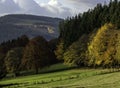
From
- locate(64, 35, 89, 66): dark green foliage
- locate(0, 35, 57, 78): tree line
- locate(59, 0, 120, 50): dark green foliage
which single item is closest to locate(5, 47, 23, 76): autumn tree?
locate(0, 35, 57, 78): tree line

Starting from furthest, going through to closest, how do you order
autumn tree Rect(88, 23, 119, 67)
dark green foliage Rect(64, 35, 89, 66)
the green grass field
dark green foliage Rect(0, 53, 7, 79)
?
dark green foliage Rect(0, 53, 7, 79) < dark green foliage Rect(64, 35, 89, 66) < autumn tree Rect(88, 23, 119, 67) < the green grass field

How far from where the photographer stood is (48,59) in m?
150

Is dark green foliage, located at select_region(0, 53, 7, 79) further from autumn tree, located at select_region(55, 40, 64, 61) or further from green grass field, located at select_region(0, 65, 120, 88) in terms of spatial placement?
green grass field, located at select_region(0, 65, 120, 88)

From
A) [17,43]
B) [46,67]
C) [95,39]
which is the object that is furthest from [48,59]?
[17,43]

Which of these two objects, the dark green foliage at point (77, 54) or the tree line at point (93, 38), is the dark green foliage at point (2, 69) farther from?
the dark green foliage at point (77, 54)

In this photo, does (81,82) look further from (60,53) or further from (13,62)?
(60,53)

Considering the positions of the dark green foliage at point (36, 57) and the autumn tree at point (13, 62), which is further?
the autumn tree at point (13, 62)

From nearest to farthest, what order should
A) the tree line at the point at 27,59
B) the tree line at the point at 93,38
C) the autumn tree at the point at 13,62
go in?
the tree line at the point at 93,38, the tree line at the point at 27,59, the autumn tree at the point at 13,62

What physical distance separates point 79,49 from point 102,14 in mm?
25029

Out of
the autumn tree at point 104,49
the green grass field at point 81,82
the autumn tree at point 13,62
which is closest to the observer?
the green grass field at point 81,82

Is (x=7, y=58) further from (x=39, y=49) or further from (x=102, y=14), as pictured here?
Result: (x=102, y=14)

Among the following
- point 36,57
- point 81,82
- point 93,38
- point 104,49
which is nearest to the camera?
point 81,82

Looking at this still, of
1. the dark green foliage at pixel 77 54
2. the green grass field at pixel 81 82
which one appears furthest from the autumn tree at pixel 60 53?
the green grass field at pixel 81 82

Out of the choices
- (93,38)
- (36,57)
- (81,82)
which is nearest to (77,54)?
(93,38)
